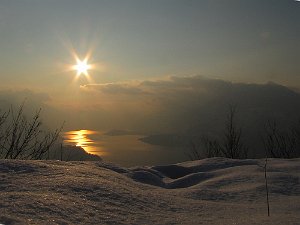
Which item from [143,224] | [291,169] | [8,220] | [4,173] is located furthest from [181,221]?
[291,169]

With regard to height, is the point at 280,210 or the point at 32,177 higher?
the point at 32,177

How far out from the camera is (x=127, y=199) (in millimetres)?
3047

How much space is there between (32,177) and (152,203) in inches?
41.4

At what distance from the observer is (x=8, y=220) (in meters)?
2.20

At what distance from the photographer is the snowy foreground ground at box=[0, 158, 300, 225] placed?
2503mm

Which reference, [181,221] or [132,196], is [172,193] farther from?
[181,221]

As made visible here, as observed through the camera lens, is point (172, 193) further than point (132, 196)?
Yes

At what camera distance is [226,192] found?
12.3 ft

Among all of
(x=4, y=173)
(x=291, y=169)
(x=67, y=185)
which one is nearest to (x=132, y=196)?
(x=67, y=185)

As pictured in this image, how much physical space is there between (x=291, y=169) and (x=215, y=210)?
224cm

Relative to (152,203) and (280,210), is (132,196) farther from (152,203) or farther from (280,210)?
(280,210)

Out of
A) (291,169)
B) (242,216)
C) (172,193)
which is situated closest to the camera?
(242,216)

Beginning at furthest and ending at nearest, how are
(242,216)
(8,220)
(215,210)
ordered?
(215,210)
(242,216)
(8,220)

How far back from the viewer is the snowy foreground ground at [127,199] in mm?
2503
